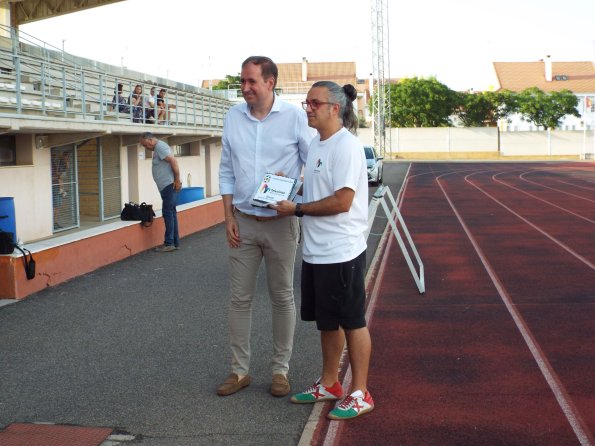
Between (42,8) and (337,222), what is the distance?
29.4 metres

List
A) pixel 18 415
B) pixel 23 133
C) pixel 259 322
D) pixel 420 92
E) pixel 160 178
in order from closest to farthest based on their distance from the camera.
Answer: pixel 18 415 < pixel 259 322 < pixel 160 178 < pixel 23 133 < pixel 420 92

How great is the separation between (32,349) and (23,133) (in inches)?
364

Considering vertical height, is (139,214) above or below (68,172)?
below

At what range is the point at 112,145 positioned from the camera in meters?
19.4

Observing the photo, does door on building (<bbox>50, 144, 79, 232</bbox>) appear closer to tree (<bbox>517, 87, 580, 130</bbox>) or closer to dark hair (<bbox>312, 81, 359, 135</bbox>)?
dark hair (<bbox>312, 81, 359, 135</bbox>)

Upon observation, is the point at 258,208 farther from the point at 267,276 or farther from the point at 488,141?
the point at 488,141

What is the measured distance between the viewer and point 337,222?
475 cm

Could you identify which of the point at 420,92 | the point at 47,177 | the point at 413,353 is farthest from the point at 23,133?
the point at 420,92

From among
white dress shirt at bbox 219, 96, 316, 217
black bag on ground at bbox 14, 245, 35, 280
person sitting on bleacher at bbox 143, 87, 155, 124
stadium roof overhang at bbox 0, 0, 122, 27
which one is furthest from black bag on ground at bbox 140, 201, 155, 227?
stadium roof overhang at bbox 0, 0, 122, 27

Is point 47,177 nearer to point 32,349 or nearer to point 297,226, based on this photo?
point 32,349

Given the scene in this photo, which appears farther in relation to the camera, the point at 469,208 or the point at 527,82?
the point at 527,82

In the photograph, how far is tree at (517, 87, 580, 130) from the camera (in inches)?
3022

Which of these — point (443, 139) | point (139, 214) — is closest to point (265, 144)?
point (139, 214)

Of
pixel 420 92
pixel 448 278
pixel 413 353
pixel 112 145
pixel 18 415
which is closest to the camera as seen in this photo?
pixel 18 415
